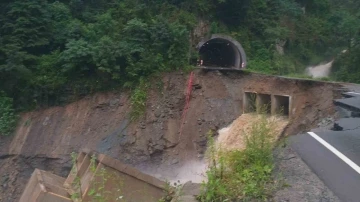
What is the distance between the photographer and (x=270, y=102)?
1888cm

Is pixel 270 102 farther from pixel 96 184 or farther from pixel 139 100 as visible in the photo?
pixel 96 184

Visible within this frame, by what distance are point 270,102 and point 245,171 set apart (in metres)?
13.0

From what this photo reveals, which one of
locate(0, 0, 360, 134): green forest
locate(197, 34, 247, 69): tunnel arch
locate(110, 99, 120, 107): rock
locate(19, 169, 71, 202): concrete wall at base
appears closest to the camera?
locate(19, 169, 71, 202): concrete wall at base

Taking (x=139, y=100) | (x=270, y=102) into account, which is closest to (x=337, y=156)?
(x=270, y=102)

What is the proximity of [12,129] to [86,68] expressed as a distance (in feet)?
11.8

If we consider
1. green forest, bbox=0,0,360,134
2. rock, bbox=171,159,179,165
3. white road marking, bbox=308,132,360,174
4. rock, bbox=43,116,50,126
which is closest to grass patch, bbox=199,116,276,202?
white road marking, bbox=308,132,360,174

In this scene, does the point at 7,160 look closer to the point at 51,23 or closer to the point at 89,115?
the point at 89,115

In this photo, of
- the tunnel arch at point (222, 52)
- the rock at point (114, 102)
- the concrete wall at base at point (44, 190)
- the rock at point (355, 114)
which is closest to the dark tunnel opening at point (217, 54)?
the tunnel arch at point (222, 52)

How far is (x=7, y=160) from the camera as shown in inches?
736

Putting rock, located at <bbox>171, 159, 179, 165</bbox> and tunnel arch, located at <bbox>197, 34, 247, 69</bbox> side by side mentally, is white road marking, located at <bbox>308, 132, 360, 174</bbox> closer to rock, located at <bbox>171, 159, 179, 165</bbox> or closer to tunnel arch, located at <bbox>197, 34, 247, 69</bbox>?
rock, located at <bbox>171, 159, 179, 165</bbox>

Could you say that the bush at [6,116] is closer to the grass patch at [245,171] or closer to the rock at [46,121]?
the rock at [46,121]

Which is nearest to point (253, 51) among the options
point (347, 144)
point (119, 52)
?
point (119, 52)

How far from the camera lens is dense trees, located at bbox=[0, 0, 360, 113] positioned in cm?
1973

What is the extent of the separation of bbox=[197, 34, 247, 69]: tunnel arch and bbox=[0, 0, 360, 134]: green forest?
453mm
